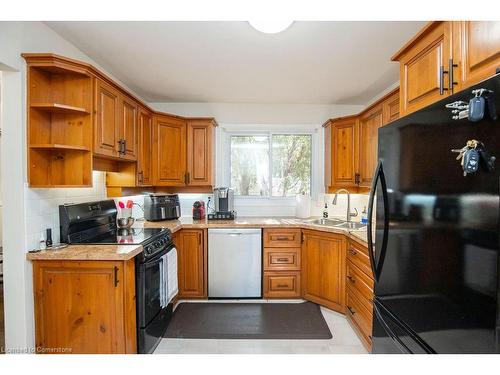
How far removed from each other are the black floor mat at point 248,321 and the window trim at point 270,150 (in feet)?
4.51

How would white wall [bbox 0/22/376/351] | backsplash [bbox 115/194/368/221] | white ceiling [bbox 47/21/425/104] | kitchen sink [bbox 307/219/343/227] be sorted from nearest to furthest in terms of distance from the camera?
white wall [bbox 0/22/376/351] < white ceiling [bbox 47/21/425/104] < kitchen sink [bbox 307/219/343/227] < backsplash [bbox 115/194/368/221]

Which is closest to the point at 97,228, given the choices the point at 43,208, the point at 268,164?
the point at 43,208

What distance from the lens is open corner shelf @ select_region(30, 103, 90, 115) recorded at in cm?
161

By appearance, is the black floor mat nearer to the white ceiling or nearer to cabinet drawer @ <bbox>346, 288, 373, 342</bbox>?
cabinet drawer @ <bbox>346, 288, 373, 342</bbox>

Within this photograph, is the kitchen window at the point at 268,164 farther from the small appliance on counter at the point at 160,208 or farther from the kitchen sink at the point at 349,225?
the small appliance on counter at the point at 160,208

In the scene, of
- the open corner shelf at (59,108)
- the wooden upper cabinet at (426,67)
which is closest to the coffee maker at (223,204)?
the open corner shelf at (59,108)

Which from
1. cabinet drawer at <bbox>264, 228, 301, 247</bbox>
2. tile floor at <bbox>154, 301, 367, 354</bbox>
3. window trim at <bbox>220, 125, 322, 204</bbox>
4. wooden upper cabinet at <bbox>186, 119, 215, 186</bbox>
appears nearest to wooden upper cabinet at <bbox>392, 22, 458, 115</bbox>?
cabinet drawer at <bbox>264, 228, 301, 247</bbox>

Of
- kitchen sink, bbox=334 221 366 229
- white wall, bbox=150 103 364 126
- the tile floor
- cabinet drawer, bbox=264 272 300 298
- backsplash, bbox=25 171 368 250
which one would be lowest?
the tile floor

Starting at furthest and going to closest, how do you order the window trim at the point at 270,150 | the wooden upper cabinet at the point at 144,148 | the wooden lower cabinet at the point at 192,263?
the window trim at the point at 270,150 < the wooden lower cabinet at the point at 192,263 < the wooden upper cabinet at the point at 144,148

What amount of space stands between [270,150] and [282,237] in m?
1.28

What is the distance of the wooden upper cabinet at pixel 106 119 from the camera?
1819 mm

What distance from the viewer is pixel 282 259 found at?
2.79m

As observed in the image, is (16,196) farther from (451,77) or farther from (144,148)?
(451,77)
